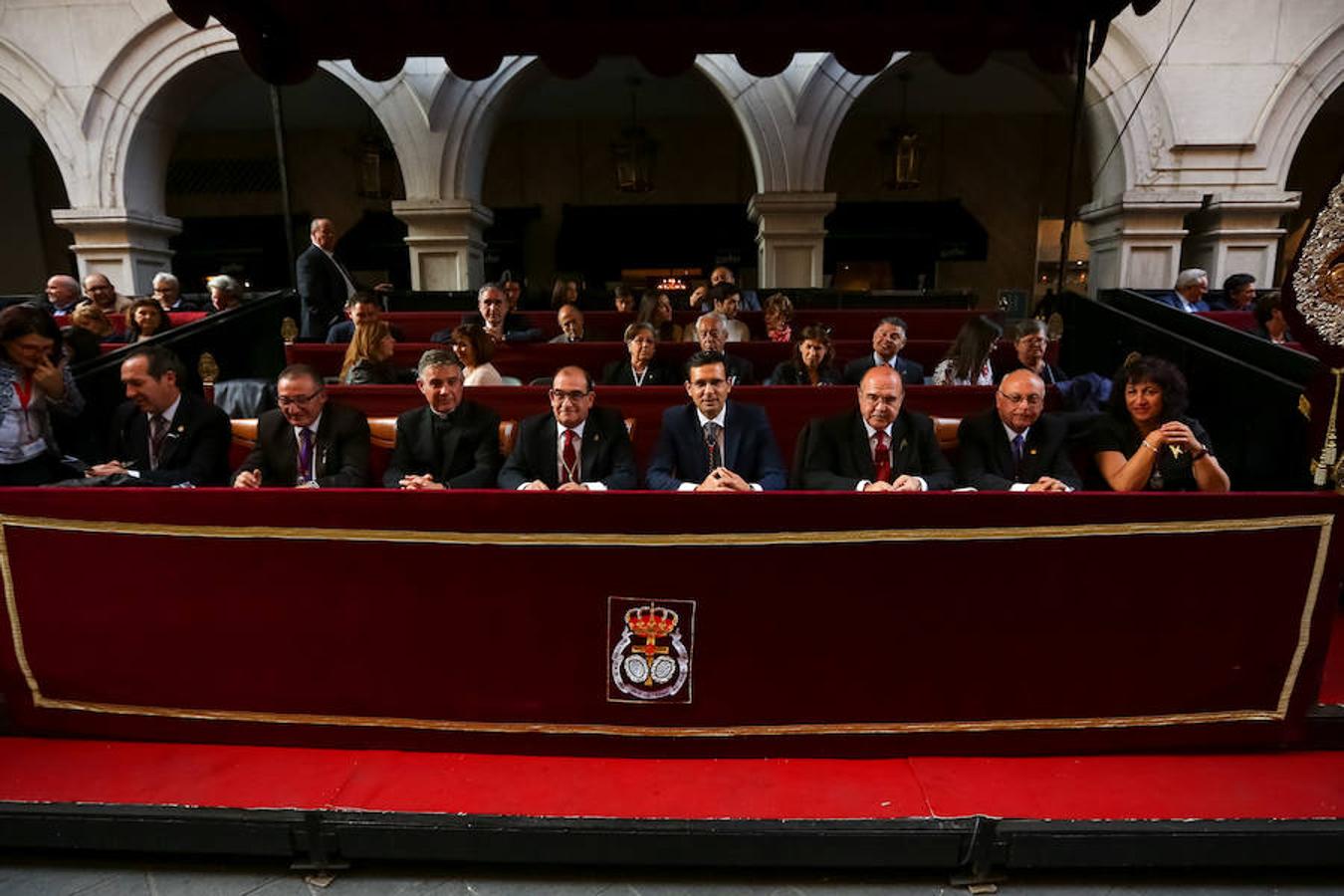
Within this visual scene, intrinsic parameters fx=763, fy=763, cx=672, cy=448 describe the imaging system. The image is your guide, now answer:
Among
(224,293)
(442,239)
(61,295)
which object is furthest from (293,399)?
(442,239)

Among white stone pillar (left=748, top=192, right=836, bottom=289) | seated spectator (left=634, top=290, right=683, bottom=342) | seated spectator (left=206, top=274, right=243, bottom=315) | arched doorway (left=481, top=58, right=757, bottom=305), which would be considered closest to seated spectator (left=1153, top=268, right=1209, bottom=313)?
white stone pillar (left=748, top=192, right=836, bottom=289)

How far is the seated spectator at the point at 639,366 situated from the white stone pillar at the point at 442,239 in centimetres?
398

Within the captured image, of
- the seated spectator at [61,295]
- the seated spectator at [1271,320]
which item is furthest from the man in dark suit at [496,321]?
the seated spectator at [1271,320]

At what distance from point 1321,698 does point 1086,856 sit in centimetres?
125

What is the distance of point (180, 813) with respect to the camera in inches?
80.0

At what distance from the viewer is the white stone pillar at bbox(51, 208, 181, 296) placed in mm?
7848

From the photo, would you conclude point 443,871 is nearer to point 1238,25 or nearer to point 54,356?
point 54,356

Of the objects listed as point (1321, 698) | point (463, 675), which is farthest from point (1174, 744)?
point (463, 675)

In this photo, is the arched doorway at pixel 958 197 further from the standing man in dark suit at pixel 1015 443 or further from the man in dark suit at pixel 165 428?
the man in dark suit at pixel 165 428

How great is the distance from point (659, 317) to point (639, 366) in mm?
1548

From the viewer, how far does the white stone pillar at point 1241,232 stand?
24.3 ft

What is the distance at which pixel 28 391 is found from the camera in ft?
10.3

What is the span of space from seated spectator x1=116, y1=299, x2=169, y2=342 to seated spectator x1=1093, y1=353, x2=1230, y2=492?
5562mm

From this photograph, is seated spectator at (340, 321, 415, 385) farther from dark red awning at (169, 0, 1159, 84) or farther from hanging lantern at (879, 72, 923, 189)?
hanging lantern at (879, 72, 923, 189)
